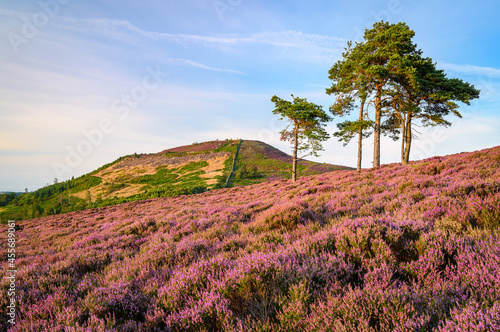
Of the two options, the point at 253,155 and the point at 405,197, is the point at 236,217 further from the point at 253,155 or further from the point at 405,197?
the point at 253,155

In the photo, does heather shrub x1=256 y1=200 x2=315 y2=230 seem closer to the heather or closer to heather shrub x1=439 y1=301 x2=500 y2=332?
the heather

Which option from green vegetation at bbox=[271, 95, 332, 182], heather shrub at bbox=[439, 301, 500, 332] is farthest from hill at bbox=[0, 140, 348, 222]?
heather shrub at bbox=[439, 301, 500, 332]

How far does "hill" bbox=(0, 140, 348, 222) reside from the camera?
170 ft

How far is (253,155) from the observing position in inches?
3142

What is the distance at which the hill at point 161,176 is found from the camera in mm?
51700

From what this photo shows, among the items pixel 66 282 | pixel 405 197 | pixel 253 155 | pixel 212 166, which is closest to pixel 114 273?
pixel 66 282

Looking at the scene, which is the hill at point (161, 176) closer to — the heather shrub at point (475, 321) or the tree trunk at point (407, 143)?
the tree trunk at point (407, 143)

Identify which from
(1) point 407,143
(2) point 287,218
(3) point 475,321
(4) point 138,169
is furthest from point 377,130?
(4) point 138,169

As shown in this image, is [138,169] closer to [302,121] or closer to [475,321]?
[302,121]

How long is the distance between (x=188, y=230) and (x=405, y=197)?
22.7 feet

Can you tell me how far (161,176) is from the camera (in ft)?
225

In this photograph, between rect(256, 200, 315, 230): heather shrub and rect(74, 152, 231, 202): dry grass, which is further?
rect(74, 152, 231, 202): dry grass

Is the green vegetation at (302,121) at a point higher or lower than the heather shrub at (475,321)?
higher

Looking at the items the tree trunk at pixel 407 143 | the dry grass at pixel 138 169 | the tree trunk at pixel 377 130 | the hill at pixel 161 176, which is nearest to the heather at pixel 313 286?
the tree trunk at pixel 377 130
